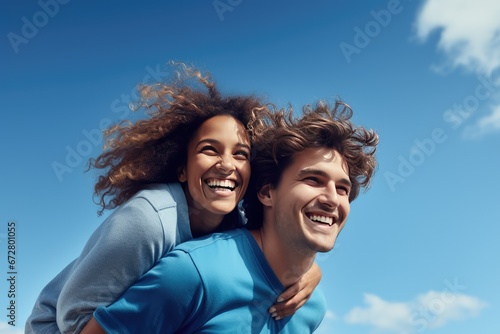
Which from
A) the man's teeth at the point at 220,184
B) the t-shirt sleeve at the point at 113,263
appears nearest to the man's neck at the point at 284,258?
the man's teeth at the point at 220,184

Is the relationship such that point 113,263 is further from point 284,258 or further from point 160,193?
point 284,258

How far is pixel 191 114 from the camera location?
15.9 ft

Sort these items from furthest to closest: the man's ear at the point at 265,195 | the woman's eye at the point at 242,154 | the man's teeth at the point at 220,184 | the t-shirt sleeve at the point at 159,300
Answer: the man's ear at the point at 265,195, the woman's eye at the point at 242,154, the man's teeth at the point at 220,184, the t-shirt sleeve at the point at 159,300

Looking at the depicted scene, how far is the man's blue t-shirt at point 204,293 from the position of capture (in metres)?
4.00

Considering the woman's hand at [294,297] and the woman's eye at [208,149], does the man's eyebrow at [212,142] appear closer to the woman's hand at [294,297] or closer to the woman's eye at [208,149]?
the woman's eye at [208,149]

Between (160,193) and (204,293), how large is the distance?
0.78 m

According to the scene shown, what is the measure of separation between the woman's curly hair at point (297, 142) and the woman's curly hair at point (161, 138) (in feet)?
0.61

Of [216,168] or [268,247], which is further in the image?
[268,247]

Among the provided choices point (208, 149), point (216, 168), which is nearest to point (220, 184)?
point (216, 168)

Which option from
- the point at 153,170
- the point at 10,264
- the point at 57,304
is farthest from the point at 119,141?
the point at 10,264

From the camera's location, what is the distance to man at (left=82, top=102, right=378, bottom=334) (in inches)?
159

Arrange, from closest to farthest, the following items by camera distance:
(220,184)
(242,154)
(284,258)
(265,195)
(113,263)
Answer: (113,263), (220,184), (284,258), (242,154), (265,195)

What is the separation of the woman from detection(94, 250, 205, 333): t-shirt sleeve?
0.09 metres

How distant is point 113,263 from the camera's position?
13.0 ft
